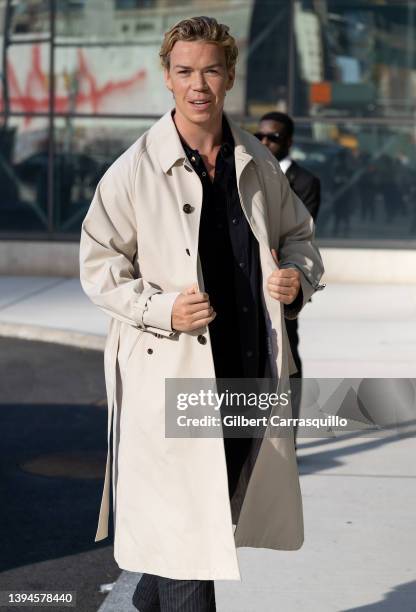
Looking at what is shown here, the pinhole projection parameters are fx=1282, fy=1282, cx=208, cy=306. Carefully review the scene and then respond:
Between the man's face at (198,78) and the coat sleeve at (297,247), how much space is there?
0.39m

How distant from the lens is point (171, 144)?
3680 mm

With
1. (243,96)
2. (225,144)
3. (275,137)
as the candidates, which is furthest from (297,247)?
(243,96)

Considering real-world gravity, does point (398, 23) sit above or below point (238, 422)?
above

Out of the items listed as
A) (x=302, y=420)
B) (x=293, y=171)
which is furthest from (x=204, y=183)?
(x=302, y=420)

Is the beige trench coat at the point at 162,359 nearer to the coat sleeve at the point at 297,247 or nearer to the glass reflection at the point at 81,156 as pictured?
the coat sleeve at the point at 297,247

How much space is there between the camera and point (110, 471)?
12.9 ft

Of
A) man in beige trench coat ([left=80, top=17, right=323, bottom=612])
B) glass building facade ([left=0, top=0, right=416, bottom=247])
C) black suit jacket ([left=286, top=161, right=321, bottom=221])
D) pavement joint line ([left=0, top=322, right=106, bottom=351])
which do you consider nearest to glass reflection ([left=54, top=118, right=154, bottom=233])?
glass building facade ([left=0, top=0, right=416, bottom=247])

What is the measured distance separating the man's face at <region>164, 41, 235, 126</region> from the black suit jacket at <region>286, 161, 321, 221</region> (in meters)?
3.41

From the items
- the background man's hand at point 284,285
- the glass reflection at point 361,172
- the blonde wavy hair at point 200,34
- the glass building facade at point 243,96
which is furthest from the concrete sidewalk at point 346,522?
the glass building facade at point 243,96

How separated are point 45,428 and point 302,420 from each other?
5.23 feet

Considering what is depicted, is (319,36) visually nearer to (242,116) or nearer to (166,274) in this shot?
(242,116)

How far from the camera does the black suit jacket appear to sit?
7070 millimetres

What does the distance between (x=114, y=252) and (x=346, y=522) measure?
102 inches

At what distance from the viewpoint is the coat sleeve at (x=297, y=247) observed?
3.80 meters
